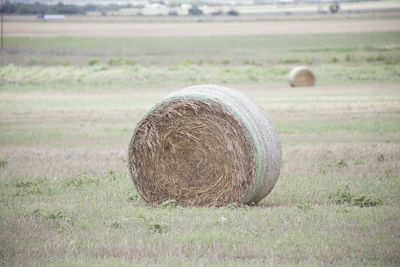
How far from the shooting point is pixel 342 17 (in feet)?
386

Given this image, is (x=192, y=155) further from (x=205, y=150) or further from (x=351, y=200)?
(x=351, y=200)

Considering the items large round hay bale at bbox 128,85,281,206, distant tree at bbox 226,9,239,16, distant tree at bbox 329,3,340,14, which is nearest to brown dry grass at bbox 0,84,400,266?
large round hay bale at bbox 128,85,281,206

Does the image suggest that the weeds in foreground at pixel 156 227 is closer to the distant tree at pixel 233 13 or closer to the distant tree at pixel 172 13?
the distant tree at pixel 172 13

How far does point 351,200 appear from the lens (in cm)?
985

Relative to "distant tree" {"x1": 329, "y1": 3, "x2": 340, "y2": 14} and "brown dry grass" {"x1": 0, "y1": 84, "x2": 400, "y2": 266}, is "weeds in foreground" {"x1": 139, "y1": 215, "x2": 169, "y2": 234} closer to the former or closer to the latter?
"brown dry grass" {"x1": 0, "y1": 84, "x2": 400, "y2": 266}

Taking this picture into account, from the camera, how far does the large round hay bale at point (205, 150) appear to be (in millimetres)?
9594

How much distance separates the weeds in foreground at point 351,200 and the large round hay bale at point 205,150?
1045 millimetres

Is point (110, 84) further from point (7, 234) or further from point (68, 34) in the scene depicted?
point (68, 34)

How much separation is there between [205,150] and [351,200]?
233 cm

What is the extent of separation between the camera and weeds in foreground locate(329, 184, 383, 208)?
9.68 metres

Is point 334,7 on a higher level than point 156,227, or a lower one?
lower

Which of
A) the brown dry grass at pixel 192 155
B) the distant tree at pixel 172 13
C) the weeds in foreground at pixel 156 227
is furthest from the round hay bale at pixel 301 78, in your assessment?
the distant tree at pixel 172 13

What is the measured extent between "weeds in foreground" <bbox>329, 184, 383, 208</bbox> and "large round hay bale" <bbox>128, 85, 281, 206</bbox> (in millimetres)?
1045

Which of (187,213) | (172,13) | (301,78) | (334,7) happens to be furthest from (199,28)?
(187,213)
